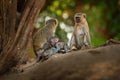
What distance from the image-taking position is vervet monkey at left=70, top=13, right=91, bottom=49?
8258 mm

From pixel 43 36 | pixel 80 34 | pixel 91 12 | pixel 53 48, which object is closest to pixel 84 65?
pixel 53 48

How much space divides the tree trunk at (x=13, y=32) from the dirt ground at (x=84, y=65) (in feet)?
1.48

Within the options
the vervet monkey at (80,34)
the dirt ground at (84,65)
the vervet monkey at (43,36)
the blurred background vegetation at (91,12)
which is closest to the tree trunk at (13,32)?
the dirt ground at (84,65)

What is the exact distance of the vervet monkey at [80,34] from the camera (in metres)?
8.26

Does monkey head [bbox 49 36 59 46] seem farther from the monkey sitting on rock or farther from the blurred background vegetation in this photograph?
the blurred background vegetation

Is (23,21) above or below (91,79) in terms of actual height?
above

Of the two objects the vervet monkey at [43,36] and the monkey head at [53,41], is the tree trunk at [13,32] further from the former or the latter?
the vervet monkey at [43,36]

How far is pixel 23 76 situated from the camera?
7.26 metres

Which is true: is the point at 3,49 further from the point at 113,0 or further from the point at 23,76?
the point at 113,0

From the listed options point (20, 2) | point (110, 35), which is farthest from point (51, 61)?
point (110, 35)

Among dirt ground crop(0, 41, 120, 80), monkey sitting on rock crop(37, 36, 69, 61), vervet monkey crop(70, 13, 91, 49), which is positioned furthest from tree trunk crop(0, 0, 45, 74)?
vervet monkey crop(70, 13, 91, 49)

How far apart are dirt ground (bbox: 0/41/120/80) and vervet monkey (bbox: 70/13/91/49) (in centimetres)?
120

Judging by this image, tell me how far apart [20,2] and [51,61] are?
4.55 ft

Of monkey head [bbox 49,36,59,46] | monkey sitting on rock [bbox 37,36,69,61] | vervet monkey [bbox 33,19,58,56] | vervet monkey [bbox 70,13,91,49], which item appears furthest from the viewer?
vervet monkey [bbox 33,19,58,56]
